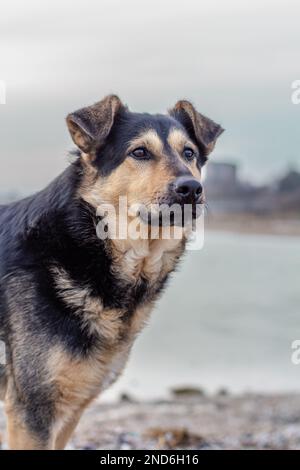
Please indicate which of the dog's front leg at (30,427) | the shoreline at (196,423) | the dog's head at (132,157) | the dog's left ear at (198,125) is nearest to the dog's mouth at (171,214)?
the dog's head at (132,157)

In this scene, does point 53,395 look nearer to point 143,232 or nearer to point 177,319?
point 143,232

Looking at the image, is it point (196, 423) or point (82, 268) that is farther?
point (196, 423)

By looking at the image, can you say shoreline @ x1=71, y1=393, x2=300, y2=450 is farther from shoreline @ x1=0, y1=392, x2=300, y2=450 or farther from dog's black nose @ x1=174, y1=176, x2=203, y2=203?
dog's black nose @ x1=174, y1=176, x2=203, y2=203

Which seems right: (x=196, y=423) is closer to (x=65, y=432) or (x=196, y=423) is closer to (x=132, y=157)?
(x=65, y=432)

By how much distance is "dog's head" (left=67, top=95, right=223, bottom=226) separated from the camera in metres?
5.57

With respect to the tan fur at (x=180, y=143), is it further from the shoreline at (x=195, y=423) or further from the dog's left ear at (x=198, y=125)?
the shoreline at (x=195, y=423)

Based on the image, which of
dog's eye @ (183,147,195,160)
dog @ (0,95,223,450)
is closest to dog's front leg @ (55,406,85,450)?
dog @ (0,95,223,450)

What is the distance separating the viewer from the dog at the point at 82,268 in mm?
5504

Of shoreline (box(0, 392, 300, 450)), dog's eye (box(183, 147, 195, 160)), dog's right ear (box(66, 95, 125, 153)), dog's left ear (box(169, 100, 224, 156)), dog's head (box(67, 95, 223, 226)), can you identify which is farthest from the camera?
shoreline (box(0, 392, 300, 450))

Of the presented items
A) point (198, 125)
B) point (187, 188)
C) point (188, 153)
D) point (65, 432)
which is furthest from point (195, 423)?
point (187, 188)

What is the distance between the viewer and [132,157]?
228 inches

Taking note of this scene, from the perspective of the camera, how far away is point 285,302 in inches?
1108

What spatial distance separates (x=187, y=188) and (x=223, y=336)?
1722 cm

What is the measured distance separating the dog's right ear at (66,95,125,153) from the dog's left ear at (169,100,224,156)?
0.79 metres
